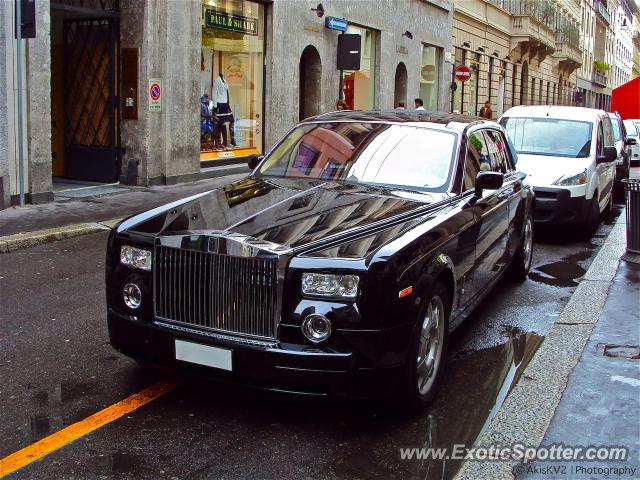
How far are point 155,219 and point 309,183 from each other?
1.30 metres

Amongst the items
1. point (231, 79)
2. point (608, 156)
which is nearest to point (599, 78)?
point (231, 79)

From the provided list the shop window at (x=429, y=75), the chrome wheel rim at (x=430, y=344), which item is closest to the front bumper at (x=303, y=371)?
the chrome wheel rim at (x=430, y=344)

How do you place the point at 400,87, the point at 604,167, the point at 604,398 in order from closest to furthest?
the point at 604,398, the point at 604,167, the point at 400,87

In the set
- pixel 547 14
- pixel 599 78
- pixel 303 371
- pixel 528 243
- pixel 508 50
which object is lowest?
pixel 303 371

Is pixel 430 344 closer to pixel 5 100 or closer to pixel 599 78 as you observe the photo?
pixel 5 100

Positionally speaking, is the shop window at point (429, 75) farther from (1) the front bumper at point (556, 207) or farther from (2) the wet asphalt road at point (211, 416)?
(2) the wet asphalt road at point (211, 416)

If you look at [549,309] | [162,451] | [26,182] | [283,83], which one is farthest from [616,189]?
[162,451]

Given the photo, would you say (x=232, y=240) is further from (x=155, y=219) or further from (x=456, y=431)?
(x=456, y=431)

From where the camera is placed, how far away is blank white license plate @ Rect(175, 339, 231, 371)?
13.4 ft

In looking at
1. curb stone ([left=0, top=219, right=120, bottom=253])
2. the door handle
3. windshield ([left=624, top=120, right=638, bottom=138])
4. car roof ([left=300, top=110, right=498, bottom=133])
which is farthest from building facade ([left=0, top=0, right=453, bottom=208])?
windshield ([left=624, top=120, right=638, bottom=138])

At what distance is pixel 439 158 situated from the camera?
18.9 feet

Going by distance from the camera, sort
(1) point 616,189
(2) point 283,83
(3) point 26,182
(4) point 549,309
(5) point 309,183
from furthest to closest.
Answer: (2) point 283,83 < (1) point 616,189 < (3) point 26,182 < (4) point 549,309 < (5) point 309,183

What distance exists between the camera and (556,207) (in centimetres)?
1035

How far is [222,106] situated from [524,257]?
421 inches
